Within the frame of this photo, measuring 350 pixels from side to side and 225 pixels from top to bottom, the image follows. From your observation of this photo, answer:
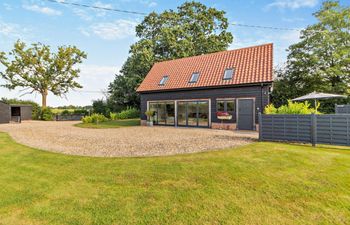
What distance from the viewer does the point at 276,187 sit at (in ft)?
12.7

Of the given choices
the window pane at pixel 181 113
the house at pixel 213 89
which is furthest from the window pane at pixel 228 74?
the window pane at pixel 181 113

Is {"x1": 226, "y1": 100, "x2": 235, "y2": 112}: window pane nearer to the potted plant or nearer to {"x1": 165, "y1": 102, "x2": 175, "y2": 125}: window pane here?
{"x1": 165, "y1": 102, "x2": 175, "y2": 125}: window pane

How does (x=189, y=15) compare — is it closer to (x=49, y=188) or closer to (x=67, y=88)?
(x=67, y=88)

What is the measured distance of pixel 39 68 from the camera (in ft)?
103

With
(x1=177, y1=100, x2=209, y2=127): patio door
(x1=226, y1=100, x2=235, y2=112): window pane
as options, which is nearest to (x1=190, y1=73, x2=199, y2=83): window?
(x1=177, y1=100, x2=209, y2=127): patio door

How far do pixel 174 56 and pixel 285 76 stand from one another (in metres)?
13.1

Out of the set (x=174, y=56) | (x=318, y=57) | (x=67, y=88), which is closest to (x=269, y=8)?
(x=318, y=57)

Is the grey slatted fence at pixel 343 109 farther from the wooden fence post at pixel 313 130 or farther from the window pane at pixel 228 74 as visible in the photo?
the window pane at pixel 228 74

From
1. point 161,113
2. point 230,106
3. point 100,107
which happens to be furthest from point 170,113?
point 100,107

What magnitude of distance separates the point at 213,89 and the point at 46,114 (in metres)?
27.5

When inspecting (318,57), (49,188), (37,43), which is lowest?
(49,188)

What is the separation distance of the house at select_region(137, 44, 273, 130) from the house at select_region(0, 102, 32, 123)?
1925 cm

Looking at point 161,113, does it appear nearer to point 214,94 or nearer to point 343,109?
point 214,94

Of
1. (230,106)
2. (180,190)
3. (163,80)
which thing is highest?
(163,80)
